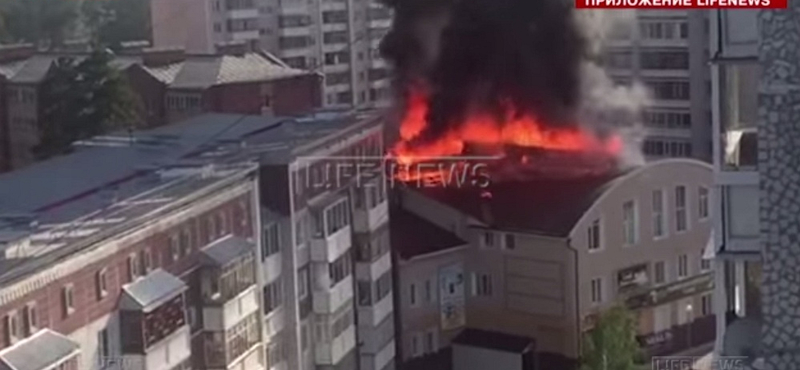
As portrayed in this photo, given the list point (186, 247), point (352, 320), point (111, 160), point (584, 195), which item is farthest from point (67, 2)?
point (584, 195)

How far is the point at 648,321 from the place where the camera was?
12.2ft

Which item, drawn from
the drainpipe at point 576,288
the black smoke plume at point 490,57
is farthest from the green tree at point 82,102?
the drainpipe at point 576,288

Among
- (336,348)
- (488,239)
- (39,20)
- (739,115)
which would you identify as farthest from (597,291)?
(39,20)

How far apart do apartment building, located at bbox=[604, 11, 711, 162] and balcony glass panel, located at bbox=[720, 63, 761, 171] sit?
0.04 m

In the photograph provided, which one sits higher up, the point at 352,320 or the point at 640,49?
the point at 640,49

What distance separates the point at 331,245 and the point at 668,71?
2.58ft

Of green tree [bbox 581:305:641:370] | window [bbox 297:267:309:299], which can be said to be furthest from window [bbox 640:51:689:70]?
window [bbox 297:267:309:299]

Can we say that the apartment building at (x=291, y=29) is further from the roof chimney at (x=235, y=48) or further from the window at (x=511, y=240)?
the window at (x=511, y=240)

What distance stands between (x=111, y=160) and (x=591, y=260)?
1.05 m

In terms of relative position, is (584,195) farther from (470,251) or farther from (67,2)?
(67,2)

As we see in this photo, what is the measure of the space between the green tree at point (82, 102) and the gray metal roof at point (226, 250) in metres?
0.36

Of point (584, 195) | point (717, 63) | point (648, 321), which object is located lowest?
point (648, 321)

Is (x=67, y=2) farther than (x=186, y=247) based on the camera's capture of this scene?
Yes

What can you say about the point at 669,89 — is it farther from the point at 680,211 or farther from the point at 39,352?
the point at 39,352
